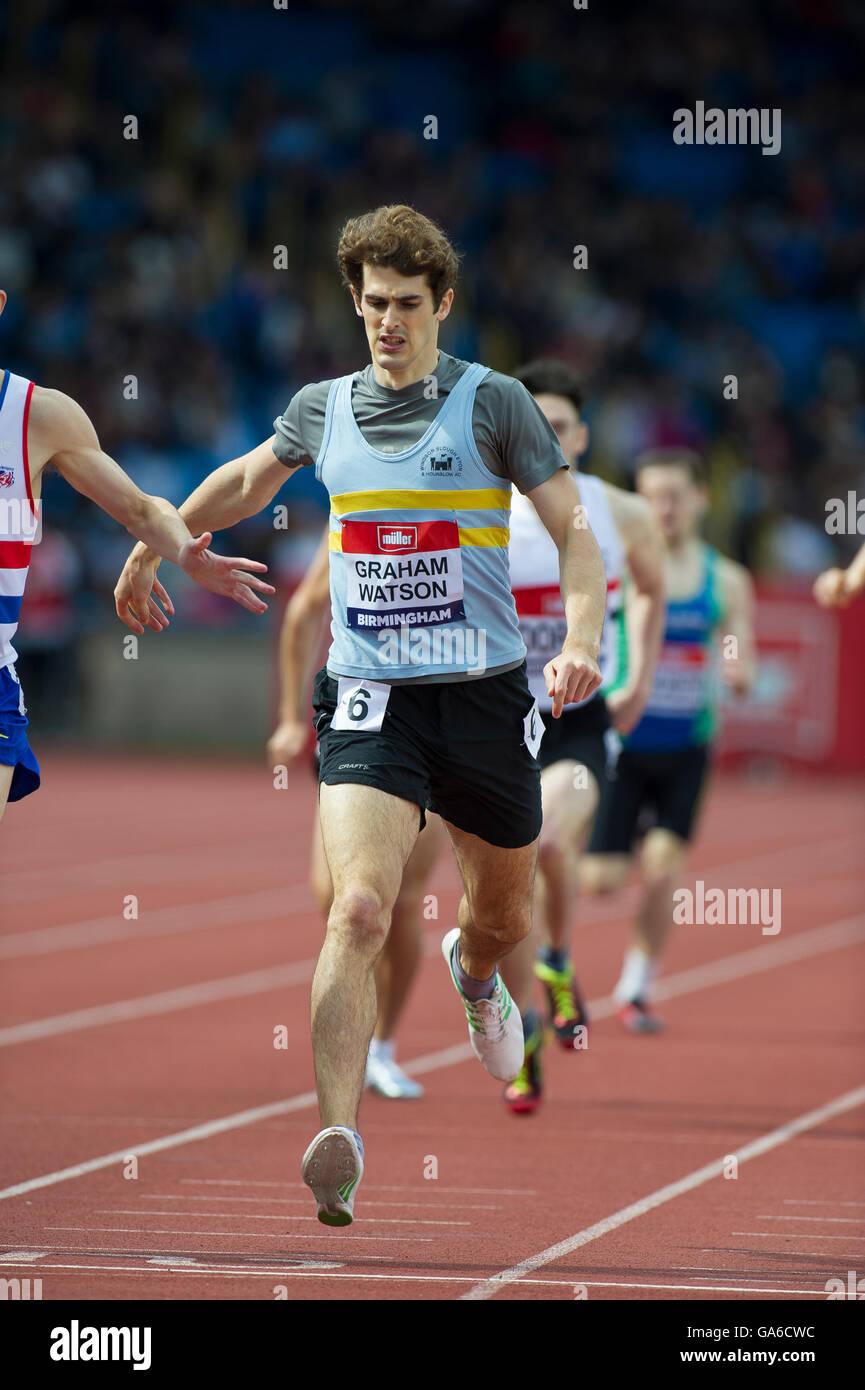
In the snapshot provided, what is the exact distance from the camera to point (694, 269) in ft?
90.7

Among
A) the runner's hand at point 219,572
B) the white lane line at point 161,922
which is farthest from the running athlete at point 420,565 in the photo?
the white lane line at point 161,922

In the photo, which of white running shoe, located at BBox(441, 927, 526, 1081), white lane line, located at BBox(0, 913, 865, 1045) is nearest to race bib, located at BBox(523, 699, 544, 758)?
white running shoe, located at BBox(441, 927, 526, 1081)

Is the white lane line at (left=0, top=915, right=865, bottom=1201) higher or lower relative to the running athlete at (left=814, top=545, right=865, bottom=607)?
lower

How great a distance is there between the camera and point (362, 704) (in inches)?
215

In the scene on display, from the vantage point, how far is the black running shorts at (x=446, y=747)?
5402 mm

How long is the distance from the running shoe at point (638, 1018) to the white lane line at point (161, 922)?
349cm

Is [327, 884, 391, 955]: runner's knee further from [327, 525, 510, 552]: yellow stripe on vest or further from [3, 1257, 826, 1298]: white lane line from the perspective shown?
[327, 525, 510, 552]: yellow stripe on vest

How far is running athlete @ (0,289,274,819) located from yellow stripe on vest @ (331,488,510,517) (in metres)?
0.28

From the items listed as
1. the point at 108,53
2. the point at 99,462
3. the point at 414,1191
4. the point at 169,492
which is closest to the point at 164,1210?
the point at 414,1191

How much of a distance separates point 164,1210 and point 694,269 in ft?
75.9

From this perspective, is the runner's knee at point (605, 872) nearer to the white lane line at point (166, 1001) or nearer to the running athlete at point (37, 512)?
the white lane line at point (166, 1001)

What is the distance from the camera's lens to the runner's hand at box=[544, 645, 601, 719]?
506 centimetres

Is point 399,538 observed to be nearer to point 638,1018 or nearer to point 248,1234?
point 248,1234

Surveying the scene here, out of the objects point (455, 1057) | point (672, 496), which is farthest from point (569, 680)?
point (672, 496)
